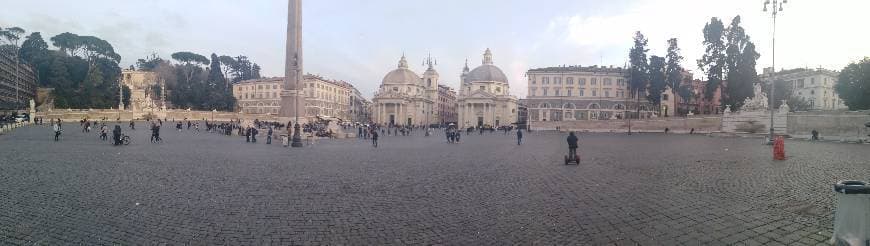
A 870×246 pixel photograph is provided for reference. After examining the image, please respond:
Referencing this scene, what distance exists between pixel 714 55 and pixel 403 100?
5826 centimetres

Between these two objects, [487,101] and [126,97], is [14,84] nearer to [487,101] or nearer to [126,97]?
[126,97]

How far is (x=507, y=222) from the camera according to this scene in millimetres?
5426

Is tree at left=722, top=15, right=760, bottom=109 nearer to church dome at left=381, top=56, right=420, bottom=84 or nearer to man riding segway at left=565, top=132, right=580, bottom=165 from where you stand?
man riding segway at left=565, top=132, right=580, bottom=165

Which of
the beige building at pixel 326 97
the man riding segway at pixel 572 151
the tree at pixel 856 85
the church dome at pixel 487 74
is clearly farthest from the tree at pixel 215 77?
the tree at pixel 856 85

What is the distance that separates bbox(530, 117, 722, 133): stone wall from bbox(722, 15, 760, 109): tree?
3.97 m

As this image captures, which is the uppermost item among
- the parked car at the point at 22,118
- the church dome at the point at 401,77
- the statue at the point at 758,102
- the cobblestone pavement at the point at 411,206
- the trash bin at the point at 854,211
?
the church dome at the point at 401,77

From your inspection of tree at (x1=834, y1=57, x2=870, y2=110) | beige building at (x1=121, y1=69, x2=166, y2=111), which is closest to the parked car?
beige building at (x1=121, y1=69, x2=166, y2=111)

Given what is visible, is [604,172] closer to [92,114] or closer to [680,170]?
[680,170]

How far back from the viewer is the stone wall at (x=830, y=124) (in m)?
31.3

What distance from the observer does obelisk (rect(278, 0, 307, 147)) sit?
27.5 meters

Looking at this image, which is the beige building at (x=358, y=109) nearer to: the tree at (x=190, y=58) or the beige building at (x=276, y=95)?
the beige building at (x=276, y=95)

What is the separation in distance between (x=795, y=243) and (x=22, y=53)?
95.4m

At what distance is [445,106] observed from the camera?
12675cm

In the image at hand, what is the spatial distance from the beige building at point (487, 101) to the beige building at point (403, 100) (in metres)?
11.2
